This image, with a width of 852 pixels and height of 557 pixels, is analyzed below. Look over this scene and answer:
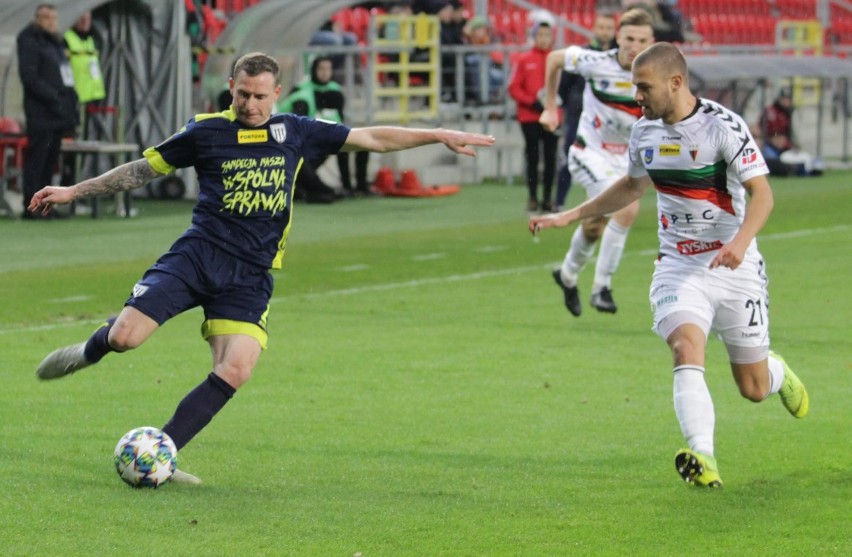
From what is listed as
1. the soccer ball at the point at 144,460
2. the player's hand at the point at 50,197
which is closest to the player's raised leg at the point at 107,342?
the soccer ball at the point at 144,460

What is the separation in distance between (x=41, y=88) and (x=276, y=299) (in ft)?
21.9

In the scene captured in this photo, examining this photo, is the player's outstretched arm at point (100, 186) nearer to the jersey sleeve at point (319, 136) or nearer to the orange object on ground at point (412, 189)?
the jersey sleeve at point (319, 136)

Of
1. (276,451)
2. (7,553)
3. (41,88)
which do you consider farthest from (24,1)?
(7,553)

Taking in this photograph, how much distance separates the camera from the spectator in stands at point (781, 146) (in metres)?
27.4

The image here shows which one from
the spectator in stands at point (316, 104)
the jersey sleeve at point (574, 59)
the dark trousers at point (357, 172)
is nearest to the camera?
the jersey sleeve at point (574, 59)

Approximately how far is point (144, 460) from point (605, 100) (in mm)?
6385

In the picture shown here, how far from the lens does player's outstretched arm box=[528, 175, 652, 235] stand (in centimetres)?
732

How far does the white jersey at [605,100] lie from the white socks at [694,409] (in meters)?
5.50

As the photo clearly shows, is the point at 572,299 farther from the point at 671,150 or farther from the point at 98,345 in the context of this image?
the point at 98,345

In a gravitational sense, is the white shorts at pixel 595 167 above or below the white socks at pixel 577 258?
above

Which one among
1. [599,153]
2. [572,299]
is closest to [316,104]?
[599,153]

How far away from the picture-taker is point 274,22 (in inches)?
928

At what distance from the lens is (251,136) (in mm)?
7043

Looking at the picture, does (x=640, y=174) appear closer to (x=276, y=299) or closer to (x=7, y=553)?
(x=7, y=553)
